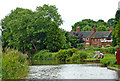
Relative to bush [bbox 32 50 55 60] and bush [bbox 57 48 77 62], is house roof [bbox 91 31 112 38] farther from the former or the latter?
bush [bbox 57 48 77 62]

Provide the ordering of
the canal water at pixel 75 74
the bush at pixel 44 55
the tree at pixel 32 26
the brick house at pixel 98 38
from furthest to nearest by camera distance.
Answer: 1. the brick house at pixel 98 38
2. the tree at pixel 32 26
3. the bush at pixel 44 55
4. the canal water at pixel 75 74

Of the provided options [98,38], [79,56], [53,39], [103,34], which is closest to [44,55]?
[53,39]

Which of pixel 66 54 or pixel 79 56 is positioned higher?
pixel 66 54

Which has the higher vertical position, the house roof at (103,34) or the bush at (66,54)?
the house roof at (103,34)

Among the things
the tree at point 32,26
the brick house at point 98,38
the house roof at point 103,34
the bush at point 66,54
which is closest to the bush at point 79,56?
the bush at point 66,54

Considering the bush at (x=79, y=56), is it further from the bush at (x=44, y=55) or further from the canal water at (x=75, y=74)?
the canal water at (x=75, y=74)

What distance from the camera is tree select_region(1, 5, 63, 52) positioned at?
64.7 m

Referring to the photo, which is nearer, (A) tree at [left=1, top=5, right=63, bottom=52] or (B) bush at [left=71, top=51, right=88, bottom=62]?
(B) bush at [left=71, top=51, right=88, bottom=62]

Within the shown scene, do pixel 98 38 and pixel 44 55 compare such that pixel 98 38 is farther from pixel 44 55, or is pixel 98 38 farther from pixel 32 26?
pixel 44 55

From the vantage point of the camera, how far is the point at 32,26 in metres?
65.0

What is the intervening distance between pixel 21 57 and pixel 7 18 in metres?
47.9

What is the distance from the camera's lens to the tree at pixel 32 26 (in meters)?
64.7

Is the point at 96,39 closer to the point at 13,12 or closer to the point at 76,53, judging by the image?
the point at 13,12

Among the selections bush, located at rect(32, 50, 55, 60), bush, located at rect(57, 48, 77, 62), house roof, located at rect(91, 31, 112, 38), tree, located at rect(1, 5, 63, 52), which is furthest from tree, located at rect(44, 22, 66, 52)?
house roof, located at rect(91, 31, 112, 38)
